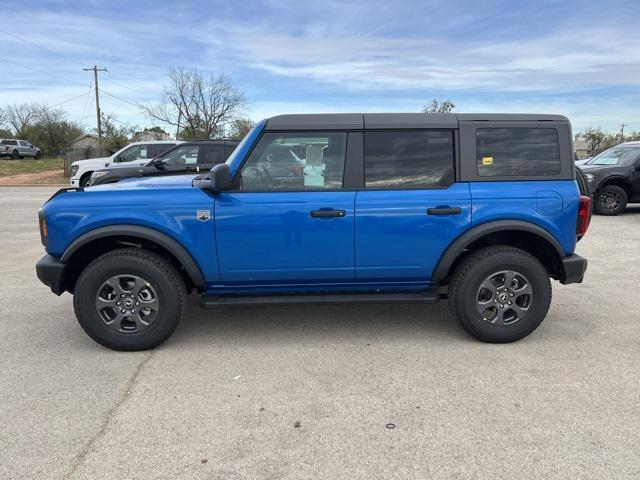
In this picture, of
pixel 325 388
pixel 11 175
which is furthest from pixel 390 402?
pixel 11 175

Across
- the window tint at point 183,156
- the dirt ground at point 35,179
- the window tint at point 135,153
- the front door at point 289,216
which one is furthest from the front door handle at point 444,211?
the dirt ground at point 35,179

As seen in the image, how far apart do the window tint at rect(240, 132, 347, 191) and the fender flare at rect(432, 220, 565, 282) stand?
1.01 meters

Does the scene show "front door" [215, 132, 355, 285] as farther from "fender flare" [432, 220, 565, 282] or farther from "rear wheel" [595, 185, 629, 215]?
"rear wheel" [595, 185, 629, 215]

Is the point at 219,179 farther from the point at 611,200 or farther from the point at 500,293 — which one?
the point at 611,200

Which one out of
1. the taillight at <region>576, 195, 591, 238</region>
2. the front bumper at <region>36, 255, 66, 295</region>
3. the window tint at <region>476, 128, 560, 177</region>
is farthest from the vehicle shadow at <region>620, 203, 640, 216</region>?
the front bumper at <region>36, 255, 66, 295</region>

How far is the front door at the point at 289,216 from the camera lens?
369 cm

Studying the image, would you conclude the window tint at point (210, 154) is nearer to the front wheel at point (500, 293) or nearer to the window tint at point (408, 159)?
the window tint at point (408, 159)

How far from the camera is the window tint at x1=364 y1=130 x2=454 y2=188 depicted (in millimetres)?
3811

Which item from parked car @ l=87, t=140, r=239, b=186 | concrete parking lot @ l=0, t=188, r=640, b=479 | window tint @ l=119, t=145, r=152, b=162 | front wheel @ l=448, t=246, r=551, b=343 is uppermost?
window tint @ l=119, t=145, r=152, b=162

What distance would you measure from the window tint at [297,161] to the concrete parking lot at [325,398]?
4.30 feet

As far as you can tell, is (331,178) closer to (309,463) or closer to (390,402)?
(390,402)

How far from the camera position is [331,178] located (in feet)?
12.5

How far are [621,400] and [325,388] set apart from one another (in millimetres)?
1857

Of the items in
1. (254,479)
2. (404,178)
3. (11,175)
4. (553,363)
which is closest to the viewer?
(254,479)
